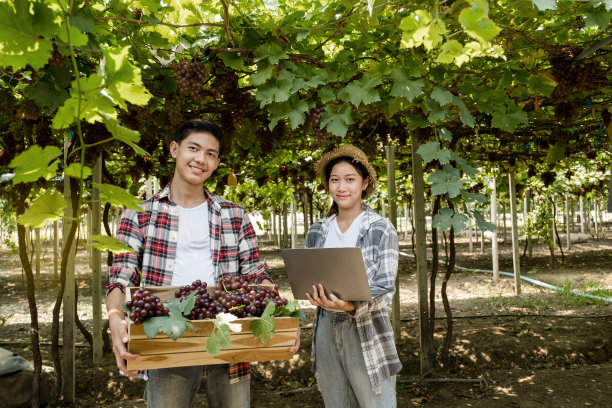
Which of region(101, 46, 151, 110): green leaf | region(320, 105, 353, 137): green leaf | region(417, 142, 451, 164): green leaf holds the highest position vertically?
region(320, 105, 353, 137): green leaf

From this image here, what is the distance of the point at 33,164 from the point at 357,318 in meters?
1.66

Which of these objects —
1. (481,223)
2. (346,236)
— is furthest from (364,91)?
(481,223)

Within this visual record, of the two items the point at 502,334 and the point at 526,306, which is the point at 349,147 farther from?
the point at 526,306

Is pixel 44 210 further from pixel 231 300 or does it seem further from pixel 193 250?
pixel 193 250

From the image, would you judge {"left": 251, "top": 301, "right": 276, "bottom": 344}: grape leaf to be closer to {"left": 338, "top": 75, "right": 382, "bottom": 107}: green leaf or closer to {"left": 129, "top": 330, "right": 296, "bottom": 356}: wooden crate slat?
{"left": 129, "top": 330, "right": 296, "bottom": 356}: wooden crate slat

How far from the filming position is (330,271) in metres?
1.94

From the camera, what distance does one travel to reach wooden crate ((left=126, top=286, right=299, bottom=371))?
146 centimetres

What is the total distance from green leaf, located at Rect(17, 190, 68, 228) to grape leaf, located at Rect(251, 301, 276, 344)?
0.81 m

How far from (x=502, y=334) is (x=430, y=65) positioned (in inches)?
169

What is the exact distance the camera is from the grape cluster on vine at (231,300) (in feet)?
5.20

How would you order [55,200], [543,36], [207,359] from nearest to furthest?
[55,200] < [207,359] < [543,36]

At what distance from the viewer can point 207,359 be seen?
5.00 ft

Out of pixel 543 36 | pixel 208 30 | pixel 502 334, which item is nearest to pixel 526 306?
pixel 502 334

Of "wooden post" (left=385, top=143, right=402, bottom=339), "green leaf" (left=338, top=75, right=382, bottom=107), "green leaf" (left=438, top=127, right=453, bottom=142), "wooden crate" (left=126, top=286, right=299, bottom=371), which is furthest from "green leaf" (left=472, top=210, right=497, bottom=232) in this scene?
"wooden post" (left=385, top=143, right=402, bottom=339)
